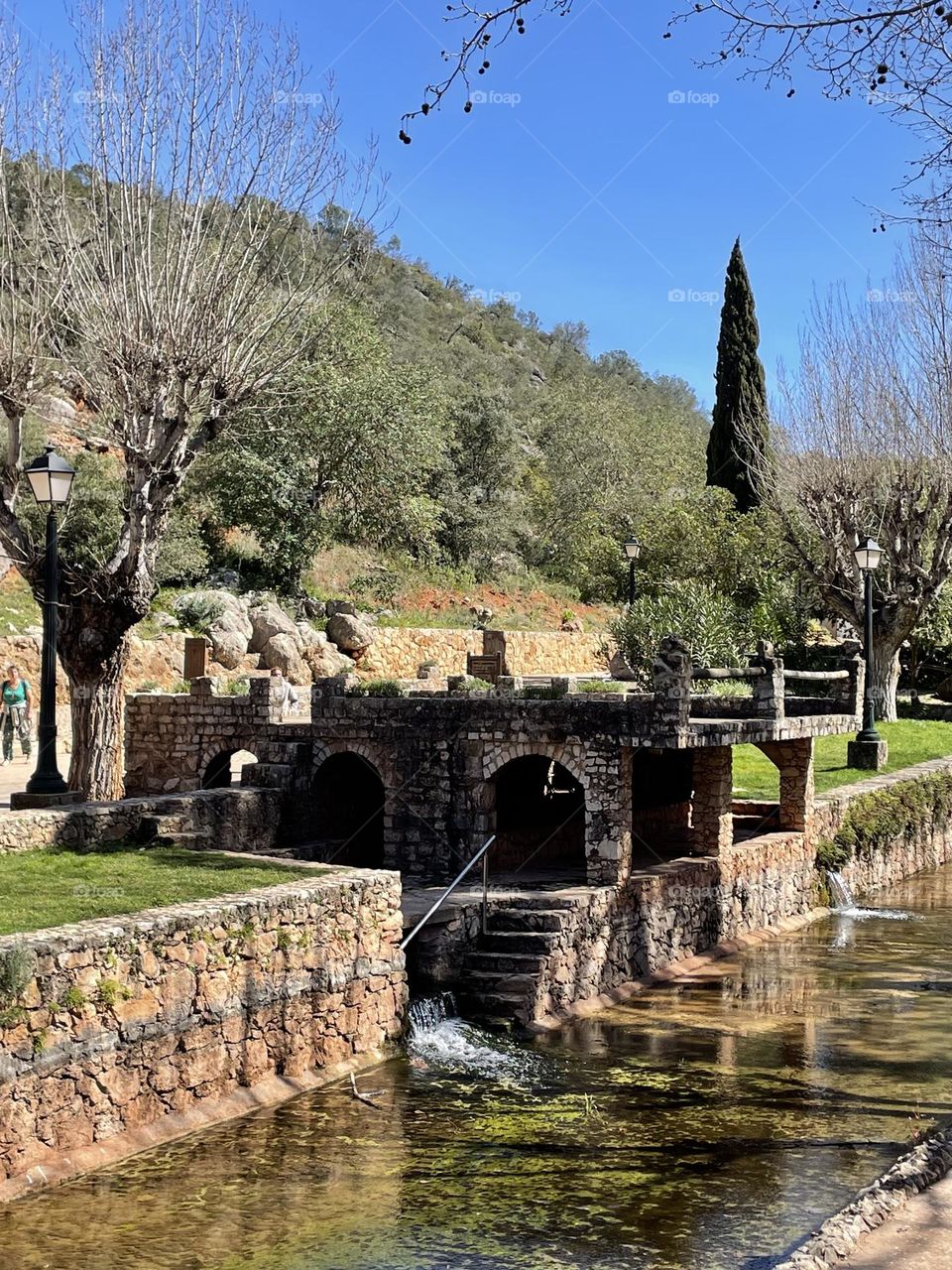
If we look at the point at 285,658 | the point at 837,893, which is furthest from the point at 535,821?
the point at 285,658

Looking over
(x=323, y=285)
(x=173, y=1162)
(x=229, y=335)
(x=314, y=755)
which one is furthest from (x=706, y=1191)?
(x=323, y=285)

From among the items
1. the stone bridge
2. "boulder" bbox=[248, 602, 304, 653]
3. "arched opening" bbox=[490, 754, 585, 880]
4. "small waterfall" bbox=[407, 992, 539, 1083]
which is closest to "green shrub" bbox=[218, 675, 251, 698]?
the stone bridge

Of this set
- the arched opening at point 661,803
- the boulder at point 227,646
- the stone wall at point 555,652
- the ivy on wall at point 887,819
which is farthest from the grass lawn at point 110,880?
the stone wall at point 555,652

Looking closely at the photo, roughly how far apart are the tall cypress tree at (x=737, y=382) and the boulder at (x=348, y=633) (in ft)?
50.6

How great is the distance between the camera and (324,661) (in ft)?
108

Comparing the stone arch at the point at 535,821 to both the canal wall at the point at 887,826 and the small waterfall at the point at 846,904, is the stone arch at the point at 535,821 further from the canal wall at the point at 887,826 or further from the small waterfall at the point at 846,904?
the small waterfall at the point at 846,904

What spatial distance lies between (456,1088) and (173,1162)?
329cm

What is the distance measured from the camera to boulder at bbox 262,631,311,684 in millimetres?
31625

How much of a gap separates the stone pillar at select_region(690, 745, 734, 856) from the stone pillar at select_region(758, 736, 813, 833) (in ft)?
8.24

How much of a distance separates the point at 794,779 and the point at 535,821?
15.3ft

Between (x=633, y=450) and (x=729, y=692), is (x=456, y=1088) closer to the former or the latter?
(x=729, y=692)

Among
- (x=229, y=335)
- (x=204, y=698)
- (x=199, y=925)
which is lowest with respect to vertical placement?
(x=199, y=925)

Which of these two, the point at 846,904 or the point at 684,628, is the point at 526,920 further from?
the point at 684,628

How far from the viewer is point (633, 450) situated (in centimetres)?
6028
